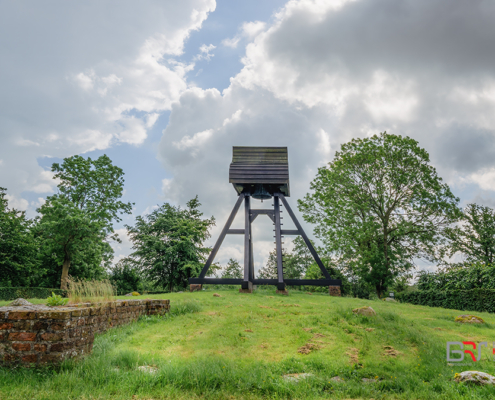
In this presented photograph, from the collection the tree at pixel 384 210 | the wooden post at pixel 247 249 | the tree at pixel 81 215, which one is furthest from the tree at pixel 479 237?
the tree at pixel 81 215

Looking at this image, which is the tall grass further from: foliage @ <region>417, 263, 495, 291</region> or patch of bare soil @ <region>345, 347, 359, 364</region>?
foliage @ <region>417, 263, 495, 291</region>

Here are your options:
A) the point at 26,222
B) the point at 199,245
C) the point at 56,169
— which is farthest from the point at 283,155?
the point at 26,222

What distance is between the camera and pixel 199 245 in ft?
107

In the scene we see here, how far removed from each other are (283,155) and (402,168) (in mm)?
8660

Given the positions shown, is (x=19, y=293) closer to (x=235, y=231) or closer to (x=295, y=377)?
(x=235, y=231)

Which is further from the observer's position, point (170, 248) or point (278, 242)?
point (170, 248)

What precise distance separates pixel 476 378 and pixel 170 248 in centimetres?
2621

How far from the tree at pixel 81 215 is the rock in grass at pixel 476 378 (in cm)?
2278

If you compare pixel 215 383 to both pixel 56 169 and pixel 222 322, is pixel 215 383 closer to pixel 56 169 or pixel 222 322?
pixel 222 322

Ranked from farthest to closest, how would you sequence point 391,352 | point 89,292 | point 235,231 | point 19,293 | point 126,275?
point 126,275
point 235,231
point 19,293
point 89,292
point 391,352

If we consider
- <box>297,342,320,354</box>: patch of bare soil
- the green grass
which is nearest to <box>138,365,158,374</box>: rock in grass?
the green grass

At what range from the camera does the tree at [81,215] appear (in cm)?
2289

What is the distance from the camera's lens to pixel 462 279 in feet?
58.5

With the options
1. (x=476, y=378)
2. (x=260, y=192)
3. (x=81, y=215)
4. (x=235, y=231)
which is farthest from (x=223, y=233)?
(x=476, y=378)
